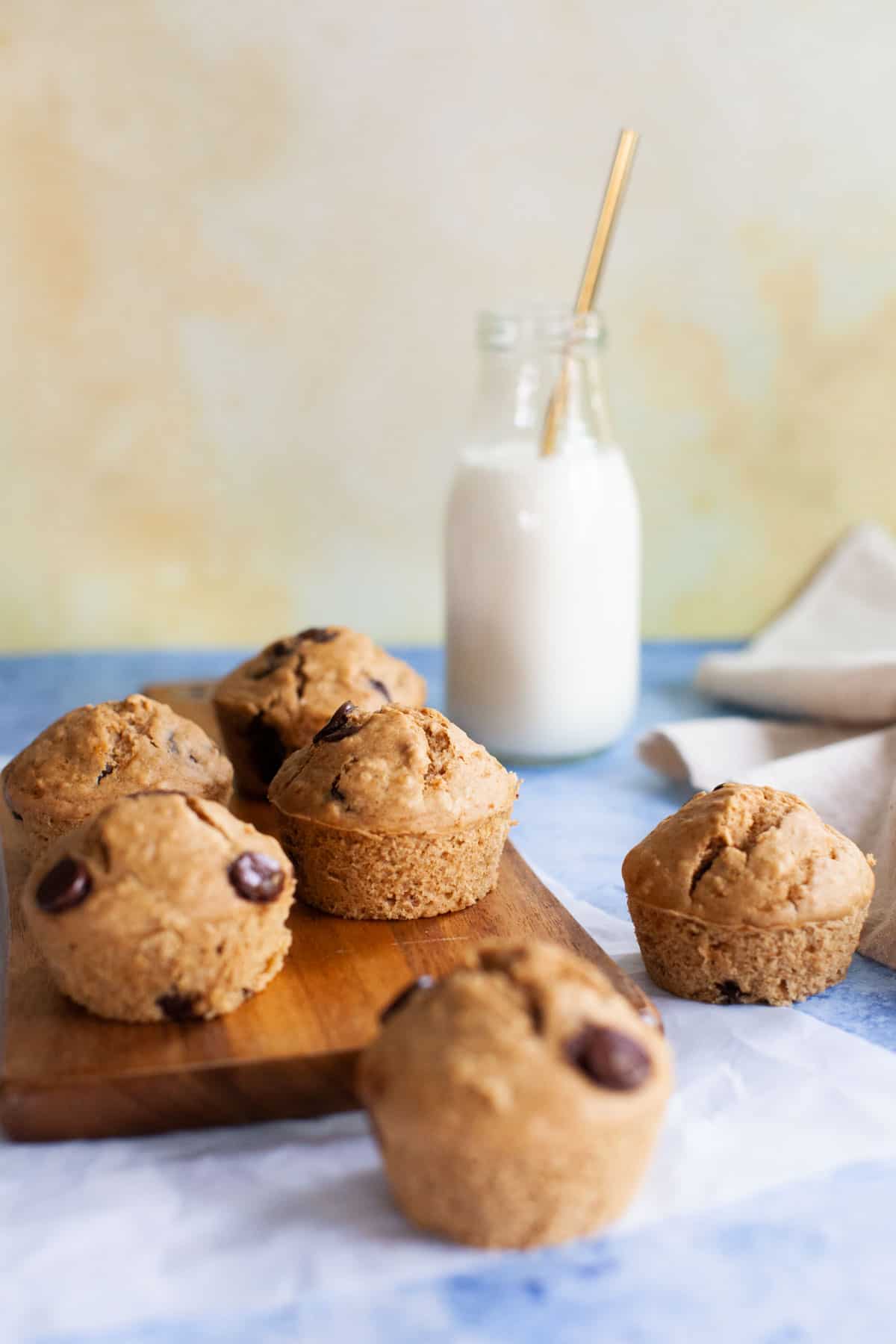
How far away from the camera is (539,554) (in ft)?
6.64

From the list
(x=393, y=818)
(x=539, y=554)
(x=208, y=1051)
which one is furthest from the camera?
(x=539, y=554)

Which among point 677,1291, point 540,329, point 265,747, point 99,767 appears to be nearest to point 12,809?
point 99,767

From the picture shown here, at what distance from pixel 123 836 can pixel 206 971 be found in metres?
0.14

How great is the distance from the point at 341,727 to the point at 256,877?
31 cm

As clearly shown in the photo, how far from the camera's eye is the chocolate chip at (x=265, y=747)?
5.67ft

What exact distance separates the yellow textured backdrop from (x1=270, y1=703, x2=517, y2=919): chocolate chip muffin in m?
1.26

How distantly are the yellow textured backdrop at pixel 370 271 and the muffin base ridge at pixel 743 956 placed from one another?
151cm

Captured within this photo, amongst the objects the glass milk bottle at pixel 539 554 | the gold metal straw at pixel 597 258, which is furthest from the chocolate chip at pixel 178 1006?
the gold metal straw at pixel 597 258

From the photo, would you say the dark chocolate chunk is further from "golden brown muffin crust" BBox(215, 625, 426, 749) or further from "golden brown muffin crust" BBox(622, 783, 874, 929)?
"golden brown muffin crust" BBox(622, 783, 874, 929)

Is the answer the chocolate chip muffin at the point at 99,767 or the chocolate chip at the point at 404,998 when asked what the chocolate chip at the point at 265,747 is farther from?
the chocolate chip at the point at 404,998

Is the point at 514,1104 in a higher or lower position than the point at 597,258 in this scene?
lower

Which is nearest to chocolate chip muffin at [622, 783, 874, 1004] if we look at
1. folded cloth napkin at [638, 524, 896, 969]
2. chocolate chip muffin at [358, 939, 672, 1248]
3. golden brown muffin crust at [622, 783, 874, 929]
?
golden brown muffin crust at [622, 783, 874, 929]

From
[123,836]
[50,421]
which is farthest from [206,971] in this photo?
[50,421]

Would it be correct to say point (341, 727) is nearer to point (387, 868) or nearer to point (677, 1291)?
point (387, 868)
